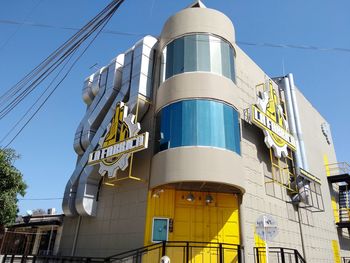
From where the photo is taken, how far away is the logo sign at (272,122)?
1608cm

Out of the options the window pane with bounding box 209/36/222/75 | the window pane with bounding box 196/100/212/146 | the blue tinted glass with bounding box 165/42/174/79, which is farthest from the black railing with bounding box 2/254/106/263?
the window pane with bounding box 209/36/222/75

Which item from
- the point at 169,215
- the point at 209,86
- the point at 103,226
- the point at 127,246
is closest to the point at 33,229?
the point at 103,226

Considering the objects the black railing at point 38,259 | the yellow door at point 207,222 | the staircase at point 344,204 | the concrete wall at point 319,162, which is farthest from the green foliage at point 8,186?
the staircase at point 344,204

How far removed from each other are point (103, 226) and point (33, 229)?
9402mm

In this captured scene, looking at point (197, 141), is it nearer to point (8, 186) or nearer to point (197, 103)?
point (197, 103)

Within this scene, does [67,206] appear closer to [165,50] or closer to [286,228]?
[165,50]

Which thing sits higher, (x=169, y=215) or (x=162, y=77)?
(x=162, y=77)

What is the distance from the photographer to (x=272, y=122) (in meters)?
17.1

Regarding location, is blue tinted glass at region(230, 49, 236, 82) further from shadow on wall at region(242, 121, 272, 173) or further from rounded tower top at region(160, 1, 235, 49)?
shadow on wall at region(242, 121, 272, 173)

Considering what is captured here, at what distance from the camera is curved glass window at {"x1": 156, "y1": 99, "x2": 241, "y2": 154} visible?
41.9 ft

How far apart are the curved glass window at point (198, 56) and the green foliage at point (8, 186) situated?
946cm

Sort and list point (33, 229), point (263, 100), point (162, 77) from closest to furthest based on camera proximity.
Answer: point (162, 77)
point (263, 100)
point (33, 229)

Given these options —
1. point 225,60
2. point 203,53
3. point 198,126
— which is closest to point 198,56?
point 203,53

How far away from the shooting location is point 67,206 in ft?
51.5
